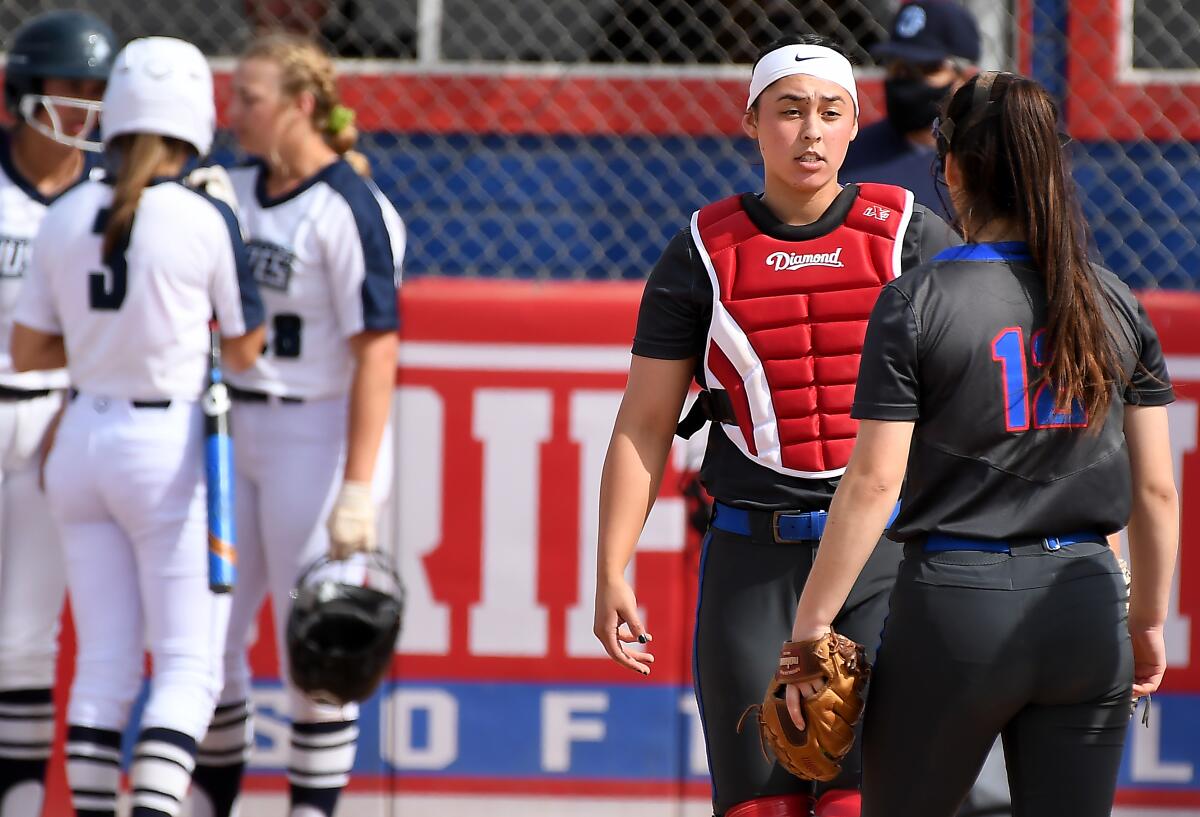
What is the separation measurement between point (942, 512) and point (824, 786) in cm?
75

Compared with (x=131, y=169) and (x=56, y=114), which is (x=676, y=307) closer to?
(x=131, y=169)

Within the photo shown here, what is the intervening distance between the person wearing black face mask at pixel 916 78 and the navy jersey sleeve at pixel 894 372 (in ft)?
5.11

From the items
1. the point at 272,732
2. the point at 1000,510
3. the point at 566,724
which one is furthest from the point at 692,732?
the point at 1000,510

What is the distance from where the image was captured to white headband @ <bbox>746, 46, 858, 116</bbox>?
297cm

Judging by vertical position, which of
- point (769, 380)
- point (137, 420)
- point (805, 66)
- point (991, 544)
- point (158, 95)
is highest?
point (805, 66)

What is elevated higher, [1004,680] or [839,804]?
[1004,680]

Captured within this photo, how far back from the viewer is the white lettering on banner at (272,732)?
479 cm

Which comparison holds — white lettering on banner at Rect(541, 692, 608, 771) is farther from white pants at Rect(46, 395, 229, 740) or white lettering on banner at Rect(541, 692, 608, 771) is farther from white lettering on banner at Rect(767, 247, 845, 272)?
white lettering on banner at Rect(767, 247, 845, 272)

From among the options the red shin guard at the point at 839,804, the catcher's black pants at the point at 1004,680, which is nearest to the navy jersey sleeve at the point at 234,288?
the red shin guard at the point at 839,804

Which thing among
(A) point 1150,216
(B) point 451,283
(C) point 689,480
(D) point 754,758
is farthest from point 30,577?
(A) point 1150,216

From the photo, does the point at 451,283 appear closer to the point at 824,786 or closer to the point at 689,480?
the point at 689,480

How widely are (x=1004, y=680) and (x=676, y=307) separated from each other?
0.93m

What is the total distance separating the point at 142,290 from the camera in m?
3.77

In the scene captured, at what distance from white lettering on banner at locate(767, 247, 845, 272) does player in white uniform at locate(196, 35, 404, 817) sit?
1.42m
